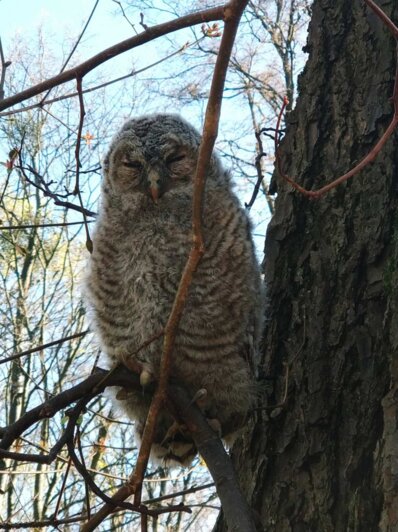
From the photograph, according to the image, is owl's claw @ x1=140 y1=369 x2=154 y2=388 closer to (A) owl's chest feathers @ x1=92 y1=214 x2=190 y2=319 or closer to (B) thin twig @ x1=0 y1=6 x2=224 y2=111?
(A) owl's chest feathers @ x1=92 y1=214 x2=190 y2=319

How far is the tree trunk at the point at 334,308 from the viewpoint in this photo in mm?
2457

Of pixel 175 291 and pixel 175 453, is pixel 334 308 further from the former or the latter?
pixel 175 453

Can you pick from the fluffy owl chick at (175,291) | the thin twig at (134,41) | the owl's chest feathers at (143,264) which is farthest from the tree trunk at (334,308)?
the thin twig at (134,41)

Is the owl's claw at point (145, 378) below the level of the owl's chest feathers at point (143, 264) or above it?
below

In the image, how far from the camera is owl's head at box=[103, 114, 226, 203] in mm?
3314

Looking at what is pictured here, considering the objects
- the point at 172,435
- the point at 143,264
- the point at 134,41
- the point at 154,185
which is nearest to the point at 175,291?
the point at 143,264

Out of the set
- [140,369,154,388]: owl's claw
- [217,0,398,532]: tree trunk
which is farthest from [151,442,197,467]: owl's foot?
[140,369,154,388]: owl's claw

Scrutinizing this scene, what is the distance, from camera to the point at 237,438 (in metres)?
3.08

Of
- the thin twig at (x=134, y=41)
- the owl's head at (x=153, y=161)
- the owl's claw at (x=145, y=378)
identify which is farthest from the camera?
the owl's head at (x=153, y=161)

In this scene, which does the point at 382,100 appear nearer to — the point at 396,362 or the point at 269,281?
the point at 269,281

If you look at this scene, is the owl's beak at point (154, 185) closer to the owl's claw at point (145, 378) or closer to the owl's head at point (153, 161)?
the owl's head at point (153, 161)

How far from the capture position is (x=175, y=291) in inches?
122

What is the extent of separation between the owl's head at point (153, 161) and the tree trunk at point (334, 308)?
0.40m

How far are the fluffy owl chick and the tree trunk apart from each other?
120 millimetres
